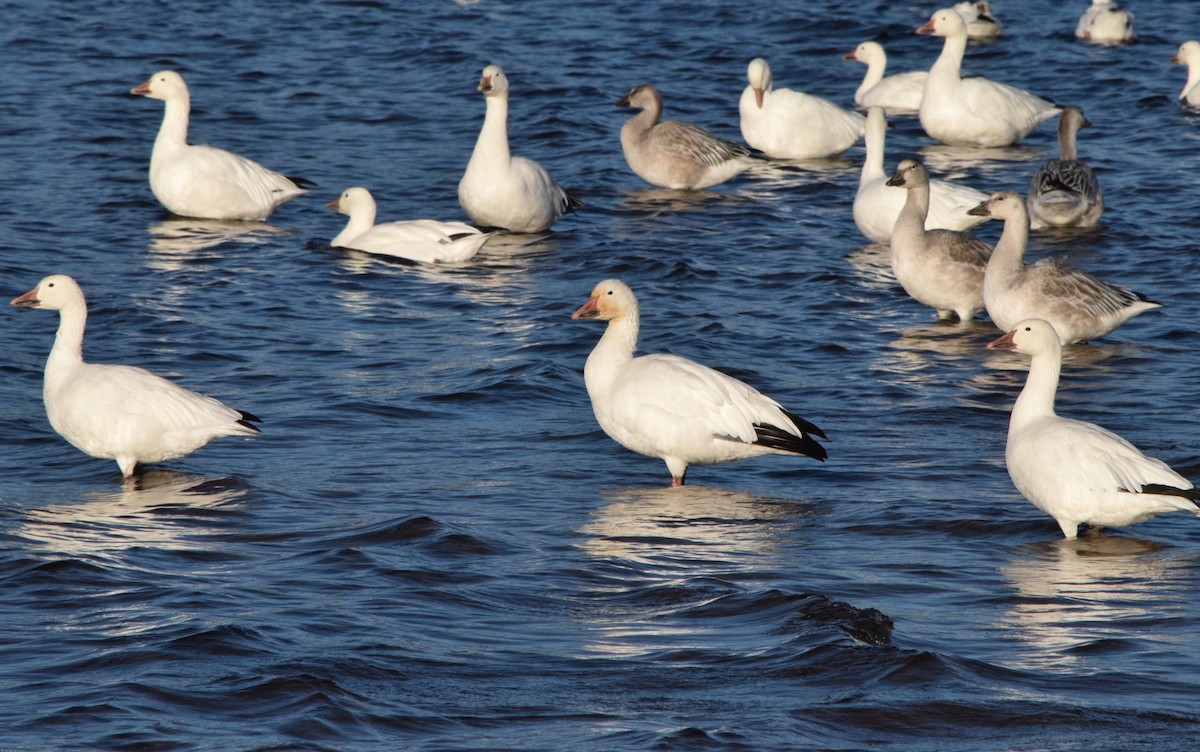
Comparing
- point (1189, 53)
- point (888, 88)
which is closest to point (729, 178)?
point (888, 88)

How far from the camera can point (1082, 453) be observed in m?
8.29

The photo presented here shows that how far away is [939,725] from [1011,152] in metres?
14.1

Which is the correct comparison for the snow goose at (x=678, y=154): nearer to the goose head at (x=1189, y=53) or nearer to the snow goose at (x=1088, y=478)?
the goose head at (x=1189, y=53)

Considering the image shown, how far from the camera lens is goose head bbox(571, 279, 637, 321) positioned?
32.1 feet

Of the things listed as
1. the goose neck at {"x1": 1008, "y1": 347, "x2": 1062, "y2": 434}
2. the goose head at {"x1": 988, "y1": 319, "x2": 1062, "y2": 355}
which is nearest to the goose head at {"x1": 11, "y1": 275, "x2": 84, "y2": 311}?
the goose head at {"x1": 988, "y1": 319, "x2": 1062, "y2": 355}

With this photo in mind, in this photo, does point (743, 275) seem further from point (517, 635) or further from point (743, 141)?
point (517, 635)

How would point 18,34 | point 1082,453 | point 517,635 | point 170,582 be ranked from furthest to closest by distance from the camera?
point 18,34 → point 1082,453 → point 170,582 → point 517,635

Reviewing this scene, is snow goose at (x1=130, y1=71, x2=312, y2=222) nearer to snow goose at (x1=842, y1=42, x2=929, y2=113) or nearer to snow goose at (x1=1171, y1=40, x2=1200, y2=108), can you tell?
snow goose at (x1=842, y1=42, x2=929, y2=113)

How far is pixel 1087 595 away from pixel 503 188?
877 cm

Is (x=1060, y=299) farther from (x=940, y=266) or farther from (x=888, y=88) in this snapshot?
(x=888, y=88)

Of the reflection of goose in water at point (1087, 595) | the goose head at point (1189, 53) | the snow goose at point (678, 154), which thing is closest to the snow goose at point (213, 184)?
the snow goose at point (678, 154)

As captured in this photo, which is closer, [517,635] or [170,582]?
[517,635]

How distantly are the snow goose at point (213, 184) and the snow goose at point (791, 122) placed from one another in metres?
5.40

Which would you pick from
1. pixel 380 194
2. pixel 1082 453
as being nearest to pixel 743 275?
pixel 380 194
